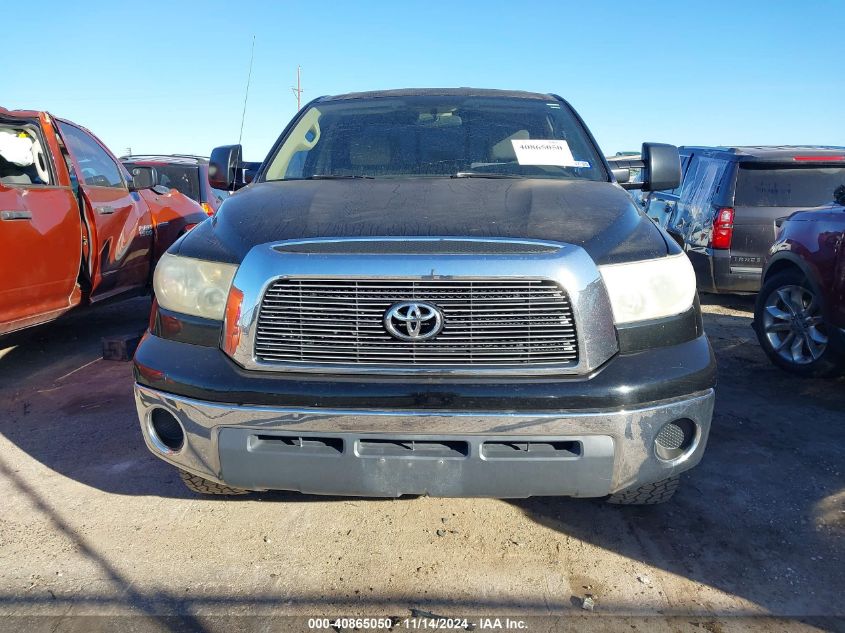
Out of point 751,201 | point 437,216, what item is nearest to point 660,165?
point 437,216

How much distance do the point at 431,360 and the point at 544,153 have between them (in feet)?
5.35

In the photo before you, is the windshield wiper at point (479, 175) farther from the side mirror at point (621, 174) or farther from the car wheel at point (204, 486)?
the car wheel at point (204, 486)

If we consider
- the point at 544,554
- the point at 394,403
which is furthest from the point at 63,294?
the point at 544,554

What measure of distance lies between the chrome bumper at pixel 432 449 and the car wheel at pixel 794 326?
2898 mm

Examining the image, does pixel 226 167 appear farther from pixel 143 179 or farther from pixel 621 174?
pixel 621 174

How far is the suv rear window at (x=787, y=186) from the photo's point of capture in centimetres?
605

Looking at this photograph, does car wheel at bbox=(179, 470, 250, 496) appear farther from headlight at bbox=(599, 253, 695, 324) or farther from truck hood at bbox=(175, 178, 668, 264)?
headlight at bbox=(599, 253, 695, 324)

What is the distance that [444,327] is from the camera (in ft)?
7.16

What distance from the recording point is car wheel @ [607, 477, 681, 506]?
8.55ft

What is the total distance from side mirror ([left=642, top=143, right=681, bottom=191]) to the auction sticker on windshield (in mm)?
512

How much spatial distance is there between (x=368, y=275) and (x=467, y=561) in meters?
1.19

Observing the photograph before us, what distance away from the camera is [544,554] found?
2549 mm

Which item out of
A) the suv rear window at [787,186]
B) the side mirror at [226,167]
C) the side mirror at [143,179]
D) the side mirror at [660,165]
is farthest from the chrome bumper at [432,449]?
the suv rear window at [787,186]

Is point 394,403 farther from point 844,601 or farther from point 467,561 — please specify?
point 844,601
